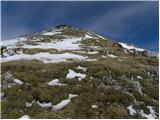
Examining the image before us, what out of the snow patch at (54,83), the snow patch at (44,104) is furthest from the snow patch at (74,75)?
the snow patch at (44,104)

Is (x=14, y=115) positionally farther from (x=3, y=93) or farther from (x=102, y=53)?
(x=102, y=53)

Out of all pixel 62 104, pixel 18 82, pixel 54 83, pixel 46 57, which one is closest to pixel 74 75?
pixel 54 83

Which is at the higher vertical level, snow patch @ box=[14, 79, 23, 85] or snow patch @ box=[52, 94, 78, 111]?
snow patch @ box=[14, 79, 23, 85]

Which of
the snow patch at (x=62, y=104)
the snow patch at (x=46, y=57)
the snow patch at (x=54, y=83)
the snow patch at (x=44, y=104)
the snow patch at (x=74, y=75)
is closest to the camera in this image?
the snow patch at (x=62, y=104)

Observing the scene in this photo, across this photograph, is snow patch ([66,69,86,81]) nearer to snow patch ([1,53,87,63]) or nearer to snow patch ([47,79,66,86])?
snow patch ([47,79,66,86])

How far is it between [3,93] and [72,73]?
835 cm

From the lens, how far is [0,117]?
2447 cm

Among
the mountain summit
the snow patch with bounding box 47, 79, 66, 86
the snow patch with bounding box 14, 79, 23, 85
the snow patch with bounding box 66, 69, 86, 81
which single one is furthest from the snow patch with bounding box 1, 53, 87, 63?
the snow patch with bounding box 14, 79, 23, 85

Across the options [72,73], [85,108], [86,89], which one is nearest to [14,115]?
[85,108]

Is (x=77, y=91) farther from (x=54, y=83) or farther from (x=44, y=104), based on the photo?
(x=44, y=104)

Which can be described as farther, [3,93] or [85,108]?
[3,93]

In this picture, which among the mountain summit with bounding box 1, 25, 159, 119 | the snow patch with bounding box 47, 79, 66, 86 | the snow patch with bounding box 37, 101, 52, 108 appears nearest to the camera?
the mountain summit with bounding box 1, 25, 159, 119

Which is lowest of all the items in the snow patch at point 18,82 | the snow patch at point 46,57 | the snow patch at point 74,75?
the snow patch at point 46,57

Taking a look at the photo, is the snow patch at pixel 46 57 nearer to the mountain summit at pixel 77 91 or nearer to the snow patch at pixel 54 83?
the mountain summit at pixel 77 91
